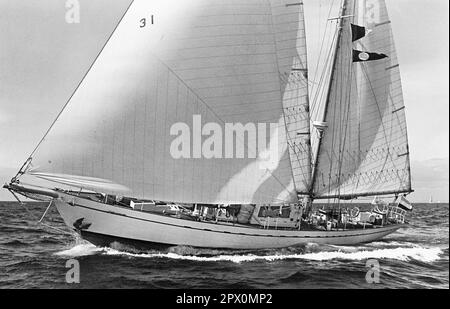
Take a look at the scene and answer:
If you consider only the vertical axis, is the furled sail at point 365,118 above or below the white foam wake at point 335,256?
above

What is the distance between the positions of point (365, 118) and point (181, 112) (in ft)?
53.9

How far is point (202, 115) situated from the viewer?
23.8m

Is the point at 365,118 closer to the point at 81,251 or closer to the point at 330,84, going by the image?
the point at 330,84

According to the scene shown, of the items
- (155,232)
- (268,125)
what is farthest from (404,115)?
(155,232)

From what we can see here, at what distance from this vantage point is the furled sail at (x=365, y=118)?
109ft

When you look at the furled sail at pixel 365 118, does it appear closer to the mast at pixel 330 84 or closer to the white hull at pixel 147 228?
the mast at pixel 330 84

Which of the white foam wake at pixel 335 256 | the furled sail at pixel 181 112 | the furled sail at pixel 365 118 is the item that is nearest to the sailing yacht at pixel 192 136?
the furled sail at pixel 181 112

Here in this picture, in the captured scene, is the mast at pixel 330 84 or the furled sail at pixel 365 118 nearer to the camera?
the mast at pixel 330 84

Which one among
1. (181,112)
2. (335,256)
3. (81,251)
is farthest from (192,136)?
(335,256)

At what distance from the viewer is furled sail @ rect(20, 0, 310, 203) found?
21.9 m

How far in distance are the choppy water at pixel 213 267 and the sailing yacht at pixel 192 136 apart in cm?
119

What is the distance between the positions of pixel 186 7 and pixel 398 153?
20.0 meters

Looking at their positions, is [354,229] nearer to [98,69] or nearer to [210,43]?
[210,43]

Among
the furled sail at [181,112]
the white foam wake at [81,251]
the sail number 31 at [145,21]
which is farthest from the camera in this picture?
the white foam wake at [81,251]
